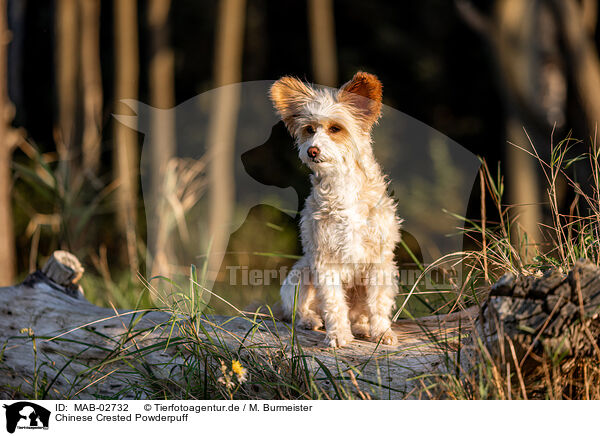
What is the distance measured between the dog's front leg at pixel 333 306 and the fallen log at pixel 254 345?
0.18 ft

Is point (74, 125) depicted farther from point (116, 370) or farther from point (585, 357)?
point (585, 357)

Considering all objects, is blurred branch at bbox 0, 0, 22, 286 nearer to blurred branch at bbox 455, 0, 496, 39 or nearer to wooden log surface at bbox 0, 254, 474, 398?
wooden log surface at bbox 0, 254, 474, 398

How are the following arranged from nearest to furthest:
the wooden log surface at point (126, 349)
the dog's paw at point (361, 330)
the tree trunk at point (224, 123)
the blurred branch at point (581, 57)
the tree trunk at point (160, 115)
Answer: the wooden log surface at point (126, 349) < the dog's paw at point (361, 330) < the blurred branch at point (581, 57) < the tree trunk at point (224, 123) < the tree trunk at point (160, 115)

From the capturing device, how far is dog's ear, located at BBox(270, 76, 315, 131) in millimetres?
2721

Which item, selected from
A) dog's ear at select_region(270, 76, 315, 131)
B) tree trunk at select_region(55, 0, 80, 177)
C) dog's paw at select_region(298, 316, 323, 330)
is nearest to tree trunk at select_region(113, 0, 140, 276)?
tree trunk at select_region(55, 0, 80, 177)

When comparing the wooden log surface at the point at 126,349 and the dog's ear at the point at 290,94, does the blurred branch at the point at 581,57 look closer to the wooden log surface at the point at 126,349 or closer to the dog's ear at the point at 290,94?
the wooden log surface at the point at 126,349

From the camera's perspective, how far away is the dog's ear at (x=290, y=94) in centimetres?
272

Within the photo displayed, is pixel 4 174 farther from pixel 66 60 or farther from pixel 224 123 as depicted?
pixel 66 60

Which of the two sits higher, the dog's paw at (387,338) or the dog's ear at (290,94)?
the dog's ear at (290,94)
